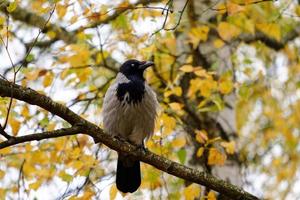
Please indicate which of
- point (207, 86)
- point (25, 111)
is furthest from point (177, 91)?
point (25, 111)

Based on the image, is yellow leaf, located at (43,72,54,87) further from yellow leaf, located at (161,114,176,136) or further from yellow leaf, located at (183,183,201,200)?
yellow leaf, located at (183,183,201,200)

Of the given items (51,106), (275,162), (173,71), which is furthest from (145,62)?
(275,162)

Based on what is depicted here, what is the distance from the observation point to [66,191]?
4461 millimetres

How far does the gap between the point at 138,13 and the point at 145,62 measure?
531mm

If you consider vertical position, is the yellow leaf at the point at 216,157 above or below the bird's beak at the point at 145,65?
below

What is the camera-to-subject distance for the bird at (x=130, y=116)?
508 cm

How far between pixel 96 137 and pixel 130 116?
1.58 metres

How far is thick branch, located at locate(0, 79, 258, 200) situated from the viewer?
329 cm

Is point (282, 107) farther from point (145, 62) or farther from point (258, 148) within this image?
point (145, 62)

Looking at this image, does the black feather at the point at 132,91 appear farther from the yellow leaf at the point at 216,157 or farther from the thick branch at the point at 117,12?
the yellow leaf at the point at 216,157

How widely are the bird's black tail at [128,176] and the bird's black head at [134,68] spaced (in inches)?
32.5

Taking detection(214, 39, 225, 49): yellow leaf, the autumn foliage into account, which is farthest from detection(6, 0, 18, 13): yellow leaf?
detection(214, 39, 225, 49): yellow leaf

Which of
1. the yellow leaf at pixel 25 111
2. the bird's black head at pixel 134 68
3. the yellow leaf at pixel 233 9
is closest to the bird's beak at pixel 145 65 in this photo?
the bird's black head at pixel 134 68

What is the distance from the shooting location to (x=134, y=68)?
560cm
